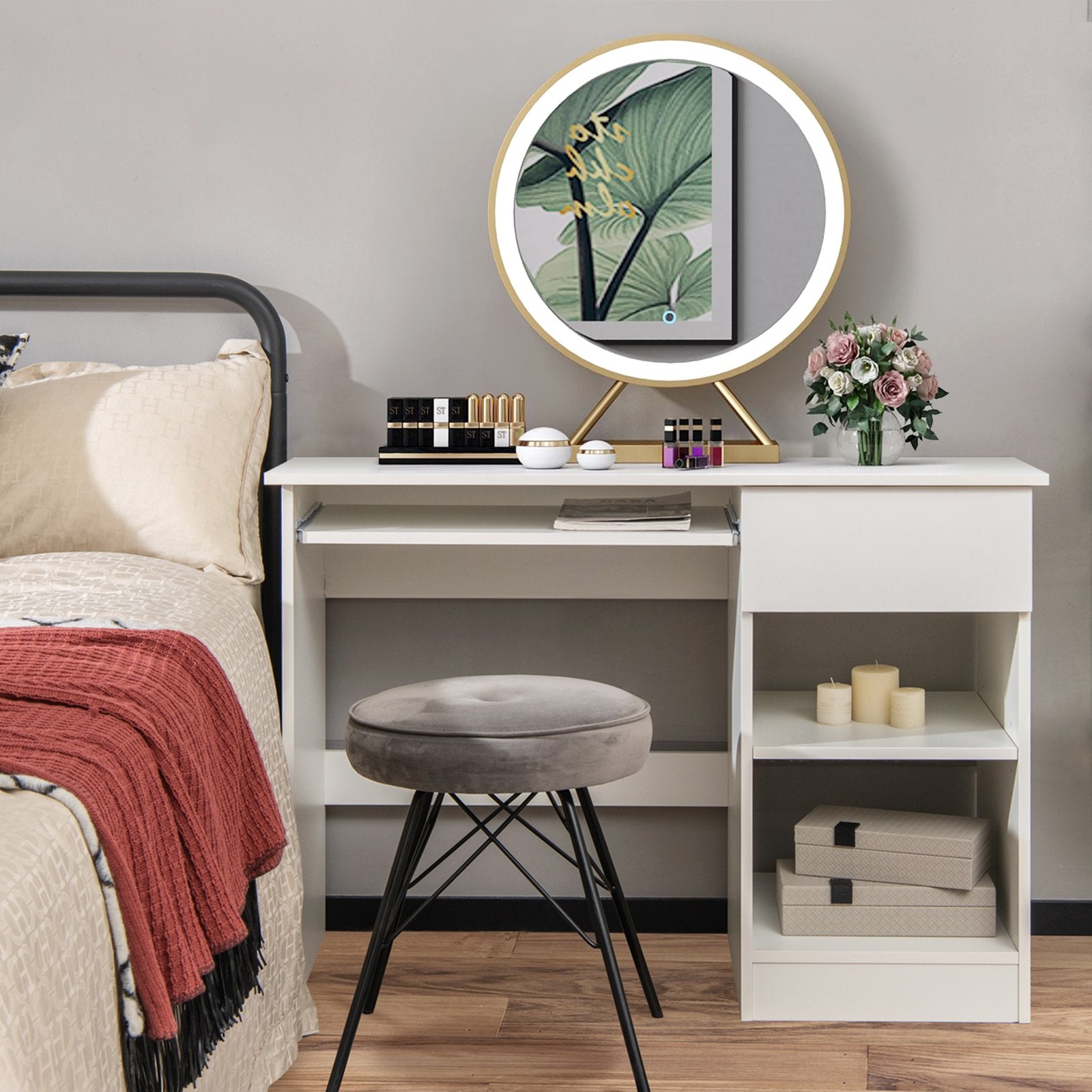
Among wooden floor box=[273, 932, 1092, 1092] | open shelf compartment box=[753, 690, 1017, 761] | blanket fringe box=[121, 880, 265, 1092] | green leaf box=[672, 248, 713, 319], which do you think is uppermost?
green leaf box=[672, 248, 713, 319]

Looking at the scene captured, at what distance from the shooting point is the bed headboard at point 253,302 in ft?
7.34

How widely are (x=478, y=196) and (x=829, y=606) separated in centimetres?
100

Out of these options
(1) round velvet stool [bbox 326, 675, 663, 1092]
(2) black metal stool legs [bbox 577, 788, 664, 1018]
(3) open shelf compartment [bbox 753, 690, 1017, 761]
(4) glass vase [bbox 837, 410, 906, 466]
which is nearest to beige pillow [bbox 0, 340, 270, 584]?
(1) round velvet stool [bbox 326, 675, 663, 1092]

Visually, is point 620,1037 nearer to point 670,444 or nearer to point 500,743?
point 500,743

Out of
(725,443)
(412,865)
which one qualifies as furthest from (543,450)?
(412,865)

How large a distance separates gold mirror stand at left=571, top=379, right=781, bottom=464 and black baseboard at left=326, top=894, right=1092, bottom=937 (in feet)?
2.81

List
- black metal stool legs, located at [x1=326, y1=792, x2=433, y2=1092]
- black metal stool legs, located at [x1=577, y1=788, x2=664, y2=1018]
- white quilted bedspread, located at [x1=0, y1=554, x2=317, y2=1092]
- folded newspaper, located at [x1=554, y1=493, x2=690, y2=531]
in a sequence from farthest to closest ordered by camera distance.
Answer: folded newspaper, located at [x1=554, y1=493, x2=690, y2=531] → black metal stool legs, located at [x1=577, y1=788, x2=664, y2=1018] → black metal stool legs, located at [x1=326, y1=792, x2=433, y2=1092] → white quilted bedspread, located at [x1=0, y1=554, x2=317, y2=1092]

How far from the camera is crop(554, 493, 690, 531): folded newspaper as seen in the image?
1972 millimetres

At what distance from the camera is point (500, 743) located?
5.18 ft

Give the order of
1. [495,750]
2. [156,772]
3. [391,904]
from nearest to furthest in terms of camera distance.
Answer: [156,772]
[495,750]
[391,904]

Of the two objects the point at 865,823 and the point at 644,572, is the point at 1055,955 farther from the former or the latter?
the point at 644,572

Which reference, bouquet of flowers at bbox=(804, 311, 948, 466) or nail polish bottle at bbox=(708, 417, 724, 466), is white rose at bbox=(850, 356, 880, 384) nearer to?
bouquet of flowers at bbox=(804, 311, 948, 466)

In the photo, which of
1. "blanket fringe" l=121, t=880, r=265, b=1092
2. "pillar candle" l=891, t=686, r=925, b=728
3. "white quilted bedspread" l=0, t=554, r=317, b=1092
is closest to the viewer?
"white quilted bedspread" l=0, t=554, r=317, b=1092

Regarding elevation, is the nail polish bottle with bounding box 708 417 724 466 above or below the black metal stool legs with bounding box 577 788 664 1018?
above
